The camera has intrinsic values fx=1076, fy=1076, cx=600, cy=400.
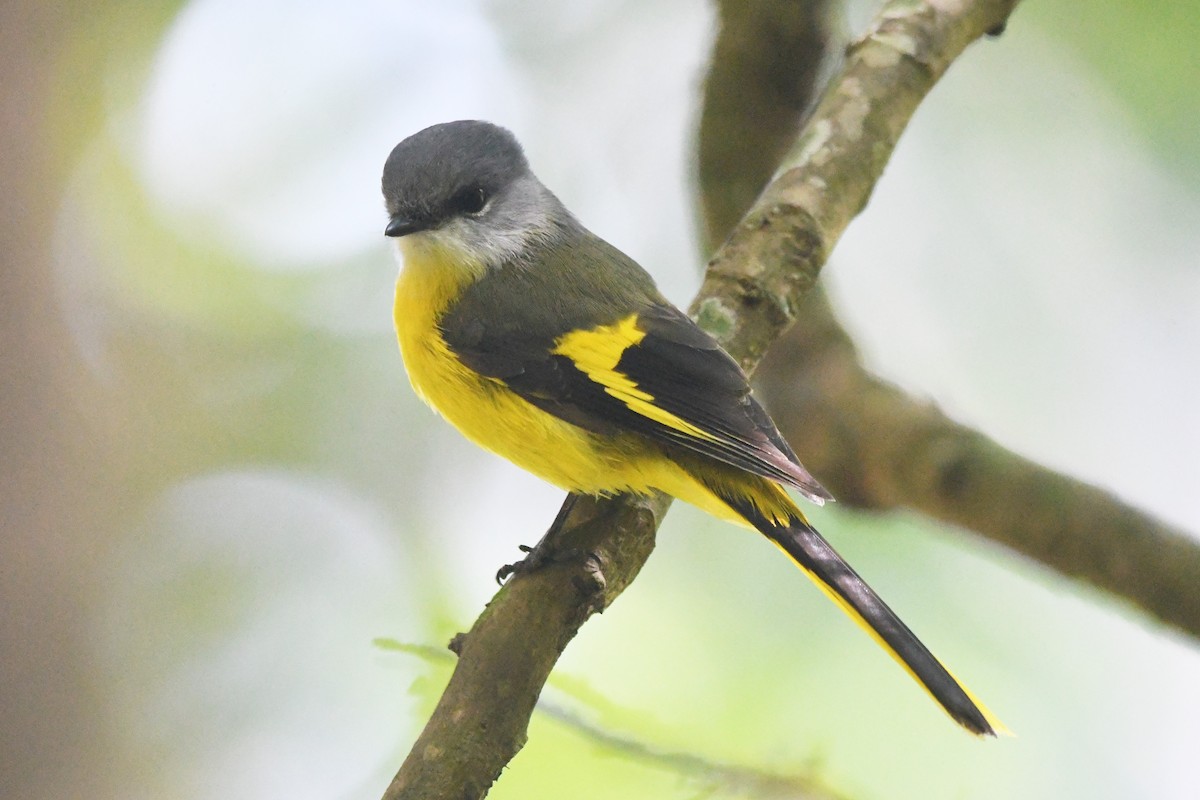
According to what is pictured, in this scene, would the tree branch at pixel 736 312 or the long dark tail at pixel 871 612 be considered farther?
the long dark tail at pixel 871 612

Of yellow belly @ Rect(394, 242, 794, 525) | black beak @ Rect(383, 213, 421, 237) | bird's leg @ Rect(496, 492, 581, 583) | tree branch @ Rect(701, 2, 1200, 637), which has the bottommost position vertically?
bird's leg @ Rect(496, 492, 581, 583)

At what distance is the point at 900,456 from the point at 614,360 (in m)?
0.70

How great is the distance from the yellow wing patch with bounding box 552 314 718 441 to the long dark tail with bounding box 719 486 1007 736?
221mm

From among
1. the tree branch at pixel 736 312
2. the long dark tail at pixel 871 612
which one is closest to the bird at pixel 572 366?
the long dark tail at pixel 871 612

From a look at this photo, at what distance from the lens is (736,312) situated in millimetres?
2180

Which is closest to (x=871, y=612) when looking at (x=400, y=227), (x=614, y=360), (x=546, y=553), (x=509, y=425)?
(x=546, y=553)

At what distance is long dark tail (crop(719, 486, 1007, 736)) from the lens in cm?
163

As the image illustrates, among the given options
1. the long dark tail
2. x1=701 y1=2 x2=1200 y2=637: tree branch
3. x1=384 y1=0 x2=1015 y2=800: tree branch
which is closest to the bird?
the long dark tail

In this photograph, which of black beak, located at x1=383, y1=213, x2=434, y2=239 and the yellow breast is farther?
black beak, located at x1=383, y1=213, x2=434, y2=239

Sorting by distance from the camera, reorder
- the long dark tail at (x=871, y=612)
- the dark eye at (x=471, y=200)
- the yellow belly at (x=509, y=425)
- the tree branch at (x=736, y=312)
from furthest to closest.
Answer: the dark eye at (x=471, y=200)
the yellow belly at (x=509, y=425)
the long dark tail at (x=871, y=612)
the tree branch at (x=736, y=312)

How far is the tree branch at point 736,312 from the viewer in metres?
1.40

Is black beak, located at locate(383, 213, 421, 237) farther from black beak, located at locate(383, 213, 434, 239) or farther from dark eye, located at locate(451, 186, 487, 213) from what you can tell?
dark eye, located at locate(451, 186, 487, 213)

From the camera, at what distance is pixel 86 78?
3.46 metres

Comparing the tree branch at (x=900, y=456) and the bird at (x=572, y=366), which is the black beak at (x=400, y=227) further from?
the tree branch at (x=900, y=456)
